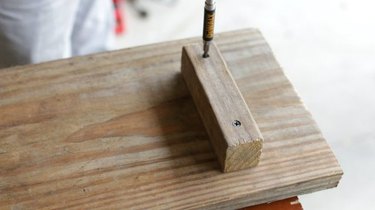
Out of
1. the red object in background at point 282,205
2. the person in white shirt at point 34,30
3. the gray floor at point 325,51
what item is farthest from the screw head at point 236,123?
the gray floor at point 325,51

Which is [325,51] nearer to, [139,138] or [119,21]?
[119,21]

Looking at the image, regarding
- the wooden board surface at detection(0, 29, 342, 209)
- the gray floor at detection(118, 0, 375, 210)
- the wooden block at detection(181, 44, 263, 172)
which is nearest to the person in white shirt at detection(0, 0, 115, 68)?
the wooden board surface at detection(0, 29, 342, 209)

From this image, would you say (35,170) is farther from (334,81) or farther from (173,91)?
(334,81)

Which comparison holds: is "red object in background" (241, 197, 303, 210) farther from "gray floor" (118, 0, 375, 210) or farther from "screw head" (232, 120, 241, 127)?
"gray floor" (118, 0, 375, 210)

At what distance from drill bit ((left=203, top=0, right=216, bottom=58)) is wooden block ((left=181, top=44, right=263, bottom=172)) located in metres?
0.01

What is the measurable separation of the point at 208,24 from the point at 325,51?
44.3 inches

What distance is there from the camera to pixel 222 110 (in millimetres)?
642

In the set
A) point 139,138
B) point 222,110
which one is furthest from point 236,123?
point 139,138

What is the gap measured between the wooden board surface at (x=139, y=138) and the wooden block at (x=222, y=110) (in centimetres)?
2

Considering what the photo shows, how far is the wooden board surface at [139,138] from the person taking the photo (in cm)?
61

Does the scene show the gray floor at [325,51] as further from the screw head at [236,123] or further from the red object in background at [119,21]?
the screw head at [236,123]

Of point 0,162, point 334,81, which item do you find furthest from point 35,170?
point 334,81

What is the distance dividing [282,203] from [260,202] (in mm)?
37

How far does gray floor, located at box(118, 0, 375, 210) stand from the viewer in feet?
4.55
